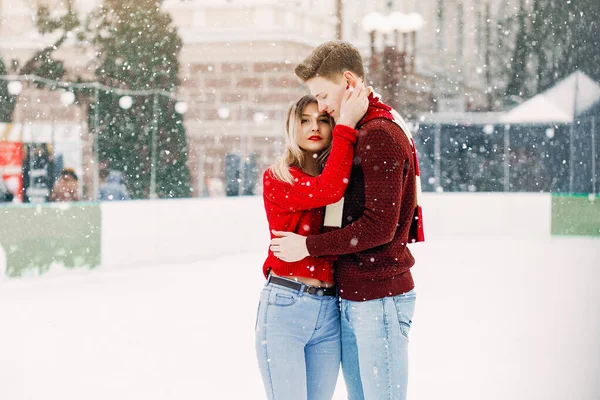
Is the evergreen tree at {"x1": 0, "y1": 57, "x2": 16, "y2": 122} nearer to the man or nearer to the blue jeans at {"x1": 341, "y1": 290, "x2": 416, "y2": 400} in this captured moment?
the man

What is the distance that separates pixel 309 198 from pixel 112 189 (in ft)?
19.9

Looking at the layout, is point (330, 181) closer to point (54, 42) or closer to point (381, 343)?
point (381, 343)

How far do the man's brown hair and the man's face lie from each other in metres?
0.01

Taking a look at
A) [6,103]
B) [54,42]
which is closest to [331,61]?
[6,103]

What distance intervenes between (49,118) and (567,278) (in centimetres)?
491

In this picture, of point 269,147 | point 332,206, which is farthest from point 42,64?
point 332,206

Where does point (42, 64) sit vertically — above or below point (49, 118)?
above

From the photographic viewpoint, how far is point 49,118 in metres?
7.07

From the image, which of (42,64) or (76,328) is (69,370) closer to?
(76,328)

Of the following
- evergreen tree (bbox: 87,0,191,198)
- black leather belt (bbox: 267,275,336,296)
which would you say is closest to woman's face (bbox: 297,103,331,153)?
black leather belt (bbox: 267,275,336,296)

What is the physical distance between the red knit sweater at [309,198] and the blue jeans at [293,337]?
51 millimetres

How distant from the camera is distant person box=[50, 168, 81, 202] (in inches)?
261

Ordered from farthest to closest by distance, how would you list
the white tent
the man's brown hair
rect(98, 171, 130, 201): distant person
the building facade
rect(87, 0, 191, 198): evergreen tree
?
the building facade → the white tent → rect(87, 0, 191, 198): evergreen tree → rect(98, 171, 130, 201): distant person → the man's brown hair

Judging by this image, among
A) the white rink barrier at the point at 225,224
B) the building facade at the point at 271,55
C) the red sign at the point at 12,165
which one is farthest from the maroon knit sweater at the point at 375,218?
the building facade at the point at 271,55
